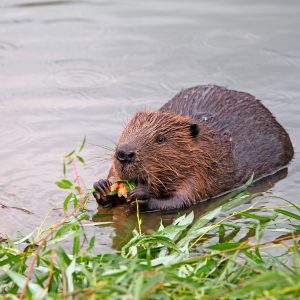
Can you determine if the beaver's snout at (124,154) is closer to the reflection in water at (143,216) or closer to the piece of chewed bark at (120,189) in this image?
the piece of chewed bark at (120,189)

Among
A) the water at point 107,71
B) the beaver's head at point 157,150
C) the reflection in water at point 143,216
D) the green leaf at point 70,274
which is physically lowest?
the reflection in water at point 143,216

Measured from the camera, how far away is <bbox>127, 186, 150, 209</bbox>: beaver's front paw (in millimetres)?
5543

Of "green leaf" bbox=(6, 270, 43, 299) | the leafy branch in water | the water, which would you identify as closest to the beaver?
the water

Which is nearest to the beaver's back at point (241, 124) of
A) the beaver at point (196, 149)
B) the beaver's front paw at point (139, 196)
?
the beaver at point (196, 149)

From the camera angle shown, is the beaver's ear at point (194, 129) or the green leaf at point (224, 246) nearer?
the green leaf at point (224, 246)

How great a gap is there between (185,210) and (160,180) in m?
0.30

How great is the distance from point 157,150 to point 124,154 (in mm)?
316

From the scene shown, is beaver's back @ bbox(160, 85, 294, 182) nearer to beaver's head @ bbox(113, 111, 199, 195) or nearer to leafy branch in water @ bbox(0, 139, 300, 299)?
beaver's head @ bbox(113, 111, 199, 195)

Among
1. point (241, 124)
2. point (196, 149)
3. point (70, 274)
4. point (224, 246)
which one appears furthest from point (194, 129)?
point (70, 274)

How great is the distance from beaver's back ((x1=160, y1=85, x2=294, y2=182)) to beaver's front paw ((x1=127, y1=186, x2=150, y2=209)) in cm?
84

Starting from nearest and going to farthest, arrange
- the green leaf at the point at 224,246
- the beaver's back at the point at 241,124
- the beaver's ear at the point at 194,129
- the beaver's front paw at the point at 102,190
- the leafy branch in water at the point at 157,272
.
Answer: the leafy branch in water at the point at 157,272, the green leaf at the point at 224,246, the beaver's front paw at the point at 102,190, the beaver's ear at the point at 194,129, the beaver's back at the point at 241,124

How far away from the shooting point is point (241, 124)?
6391 millimetres

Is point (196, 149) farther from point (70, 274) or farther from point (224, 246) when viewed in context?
point (70, 274)

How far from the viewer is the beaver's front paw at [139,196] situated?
18.2 feet
